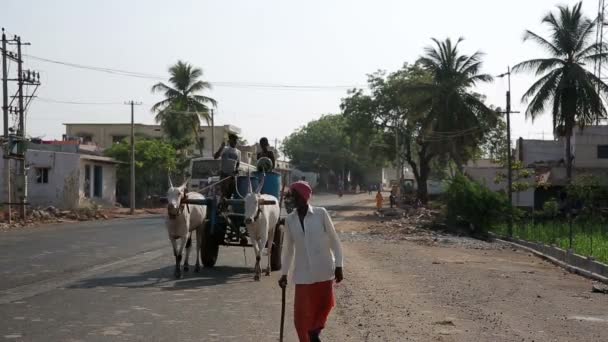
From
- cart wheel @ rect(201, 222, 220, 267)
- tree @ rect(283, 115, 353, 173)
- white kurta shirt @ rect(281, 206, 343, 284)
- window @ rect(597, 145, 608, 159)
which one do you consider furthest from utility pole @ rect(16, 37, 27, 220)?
tree @ rect(283, 115, 353, 173)

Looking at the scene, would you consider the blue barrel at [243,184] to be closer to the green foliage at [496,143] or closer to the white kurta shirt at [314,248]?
the white kurta shirt at [314,248]

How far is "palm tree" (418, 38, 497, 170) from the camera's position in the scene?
48750 millimetres

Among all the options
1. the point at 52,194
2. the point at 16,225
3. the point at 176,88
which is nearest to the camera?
the point at 16,225

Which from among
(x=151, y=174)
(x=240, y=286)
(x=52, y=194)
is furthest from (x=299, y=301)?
(x=151, y=174)

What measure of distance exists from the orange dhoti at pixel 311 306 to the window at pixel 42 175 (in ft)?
132

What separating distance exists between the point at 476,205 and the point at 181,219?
68.6 ft

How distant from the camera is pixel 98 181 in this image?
4850 cm

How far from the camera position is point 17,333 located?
27.1 ft

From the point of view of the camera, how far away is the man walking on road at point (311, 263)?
6.96m

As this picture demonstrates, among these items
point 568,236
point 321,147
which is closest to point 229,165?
point 568,236

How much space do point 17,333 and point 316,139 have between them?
99.2 m

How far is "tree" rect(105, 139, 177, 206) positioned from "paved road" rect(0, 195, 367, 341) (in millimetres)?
32023

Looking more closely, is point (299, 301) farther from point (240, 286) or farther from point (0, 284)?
point (0, 284)

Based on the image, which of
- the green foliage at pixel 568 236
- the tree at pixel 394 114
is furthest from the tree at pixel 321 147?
the green foliage at pixel 568 236
